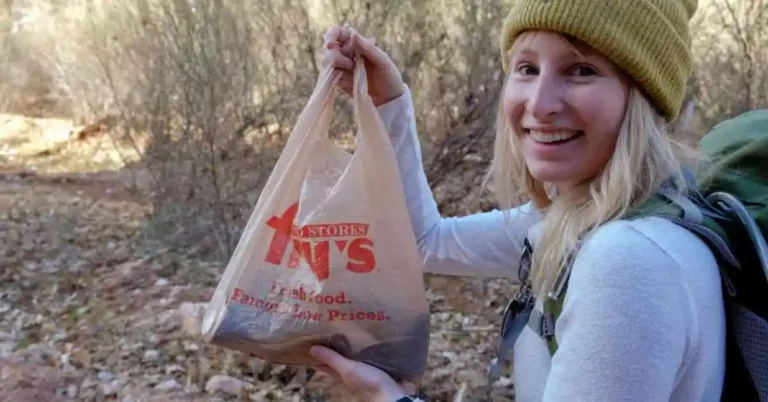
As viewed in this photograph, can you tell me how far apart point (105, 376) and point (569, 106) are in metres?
2.90

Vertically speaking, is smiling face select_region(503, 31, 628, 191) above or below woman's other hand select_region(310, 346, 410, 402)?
above

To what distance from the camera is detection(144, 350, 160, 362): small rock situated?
148 inches

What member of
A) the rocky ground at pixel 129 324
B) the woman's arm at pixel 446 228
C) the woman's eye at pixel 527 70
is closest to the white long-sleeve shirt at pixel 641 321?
the woman's eye at pixel 527 70

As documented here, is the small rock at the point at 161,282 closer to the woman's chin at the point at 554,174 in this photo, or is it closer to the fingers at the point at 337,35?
the fingers at the point at 337,35

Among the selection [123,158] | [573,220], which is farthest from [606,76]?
[123,158]

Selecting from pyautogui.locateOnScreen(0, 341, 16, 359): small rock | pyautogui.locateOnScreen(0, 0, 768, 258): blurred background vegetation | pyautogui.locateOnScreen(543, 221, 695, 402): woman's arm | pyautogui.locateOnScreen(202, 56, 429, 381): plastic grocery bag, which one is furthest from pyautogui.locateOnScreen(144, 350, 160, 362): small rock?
pyautogui.locateOnScreen(543, 221, 695, 402): woman's arm

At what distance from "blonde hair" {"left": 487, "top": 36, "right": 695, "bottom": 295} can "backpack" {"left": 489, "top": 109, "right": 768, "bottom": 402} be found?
0.09 ft

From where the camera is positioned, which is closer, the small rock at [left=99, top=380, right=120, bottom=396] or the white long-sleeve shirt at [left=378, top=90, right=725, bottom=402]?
the white long-sleeve shirt at [left=378, top=90, right=725, bottom=402]

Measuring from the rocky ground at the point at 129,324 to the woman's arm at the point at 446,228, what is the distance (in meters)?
1.54

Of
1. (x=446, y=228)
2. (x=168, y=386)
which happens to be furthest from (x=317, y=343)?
(x=168, y=386)

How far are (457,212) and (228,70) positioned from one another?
65.1 inches

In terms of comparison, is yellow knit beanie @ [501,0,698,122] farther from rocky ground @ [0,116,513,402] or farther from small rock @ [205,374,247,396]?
small rock @ [205,374,247,396]

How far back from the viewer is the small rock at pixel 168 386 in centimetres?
344

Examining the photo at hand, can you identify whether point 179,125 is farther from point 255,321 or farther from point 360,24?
point 255,321
